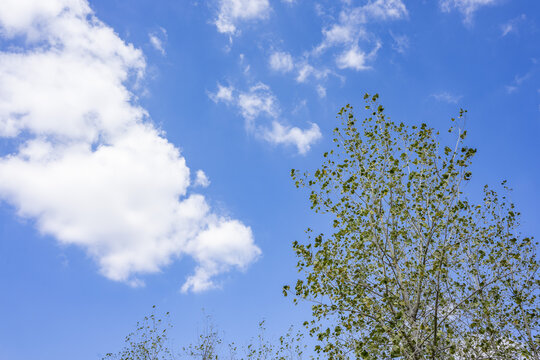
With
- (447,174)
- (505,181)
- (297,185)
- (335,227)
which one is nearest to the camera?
(447,174)

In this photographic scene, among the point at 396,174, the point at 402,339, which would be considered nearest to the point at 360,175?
the point at 396,174

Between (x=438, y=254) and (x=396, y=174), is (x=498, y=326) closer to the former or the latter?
(x=438, y=254)

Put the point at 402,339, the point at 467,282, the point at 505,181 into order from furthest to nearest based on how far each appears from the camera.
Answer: the point at 505,181, the point at 467,282, the point at 402,339

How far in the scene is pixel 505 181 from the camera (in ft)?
52.2

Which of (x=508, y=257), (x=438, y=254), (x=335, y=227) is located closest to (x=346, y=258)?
(x=335, y=227)

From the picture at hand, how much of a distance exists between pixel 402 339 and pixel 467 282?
625cm

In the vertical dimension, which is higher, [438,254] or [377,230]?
[377,230]

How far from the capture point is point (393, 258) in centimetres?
1122

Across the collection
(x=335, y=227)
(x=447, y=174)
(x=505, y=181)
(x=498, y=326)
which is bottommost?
(x=498, y=326)

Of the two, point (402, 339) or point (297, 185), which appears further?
point (297, 185)

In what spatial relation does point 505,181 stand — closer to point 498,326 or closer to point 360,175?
point 498,326

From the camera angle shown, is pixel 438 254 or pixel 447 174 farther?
pixel 447 174

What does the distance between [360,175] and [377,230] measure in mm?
1934

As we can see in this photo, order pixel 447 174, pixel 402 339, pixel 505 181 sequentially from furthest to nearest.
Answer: pixel 505 181, pixel 447 174, pixel 402 339
